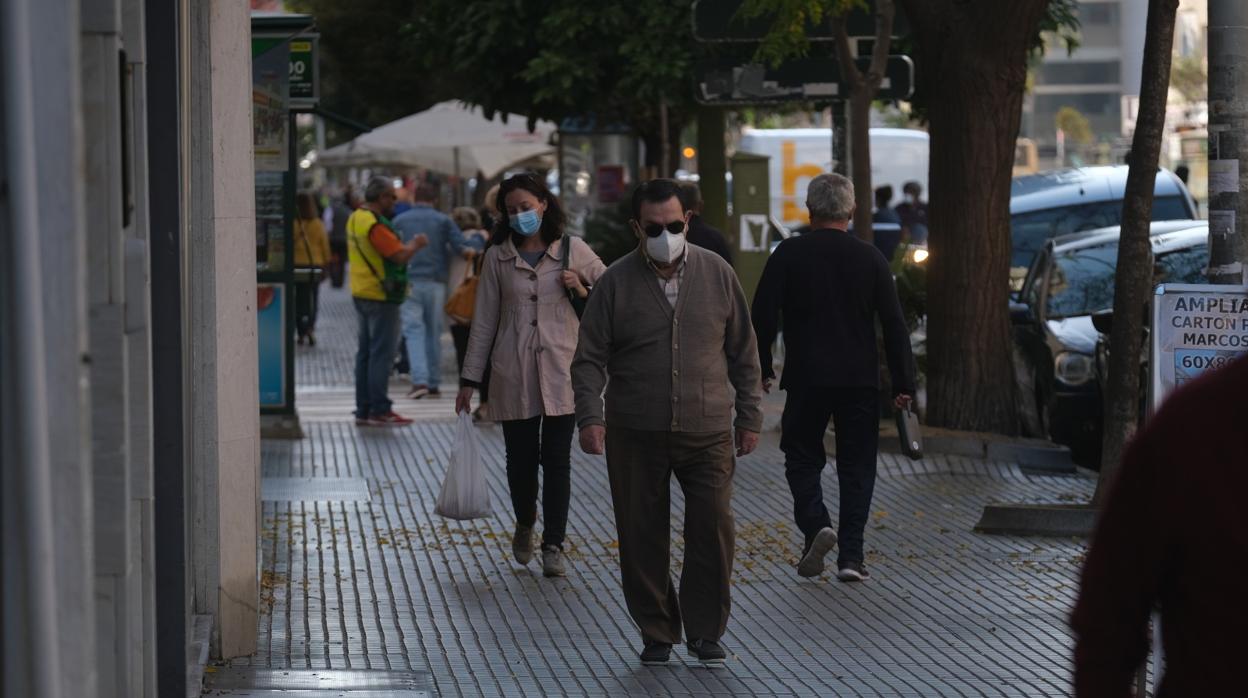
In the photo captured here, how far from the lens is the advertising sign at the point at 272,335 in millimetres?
15000

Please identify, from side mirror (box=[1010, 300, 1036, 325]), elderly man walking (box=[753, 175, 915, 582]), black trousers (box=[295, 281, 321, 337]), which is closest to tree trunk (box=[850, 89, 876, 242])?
side mirror (box=[1010, 300, 1036, 325])

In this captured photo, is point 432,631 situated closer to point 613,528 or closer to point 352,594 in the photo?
point 352,594

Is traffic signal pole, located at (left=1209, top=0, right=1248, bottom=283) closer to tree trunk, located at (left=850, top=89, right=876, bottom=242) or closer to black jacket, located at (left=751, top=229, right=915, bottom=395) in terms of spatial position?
black jacket, located at (left=751, top=229, right=915, bottom=395)

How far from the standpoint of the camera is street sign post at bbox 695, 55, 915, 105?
1552 centimetres

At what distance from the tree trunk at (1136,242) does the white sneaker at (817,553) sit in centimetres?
183

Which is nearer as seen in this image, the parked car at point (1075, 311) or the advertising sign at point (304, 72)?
the parked car at point (1075, 311)

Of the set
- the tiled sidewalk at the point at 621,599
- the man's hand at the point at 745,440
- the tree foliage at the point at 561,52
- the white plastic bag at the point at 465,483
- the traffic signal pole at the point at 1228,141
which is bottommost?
the tiled sidewalk at the point at 621,599

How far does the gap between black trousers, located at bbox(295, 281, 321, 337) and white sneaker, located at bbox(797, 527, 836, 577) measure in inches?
528

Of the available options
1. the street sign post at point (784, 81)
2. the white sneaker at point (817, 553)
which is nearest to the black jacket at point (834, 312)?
the white sneaker at point (817, 553)

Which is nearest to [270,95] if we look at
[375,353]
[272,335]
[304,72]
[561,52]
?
[304,72]

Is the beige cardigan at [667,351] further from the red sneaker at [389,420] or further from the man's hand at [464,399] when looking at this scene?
the red sneaker at [389,420]

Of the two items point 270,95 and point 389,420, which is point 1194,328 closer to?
point 270,95

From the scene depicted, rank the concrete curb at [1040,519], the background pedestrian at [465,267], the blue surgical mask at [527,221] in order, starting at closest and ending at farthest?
the blue surgical mask at [527,221]
the concrete curb at [1040,519]
the background pedestrian at [465,267]

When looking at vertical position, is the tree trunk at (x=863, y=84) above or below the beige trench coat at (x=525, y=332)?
above
